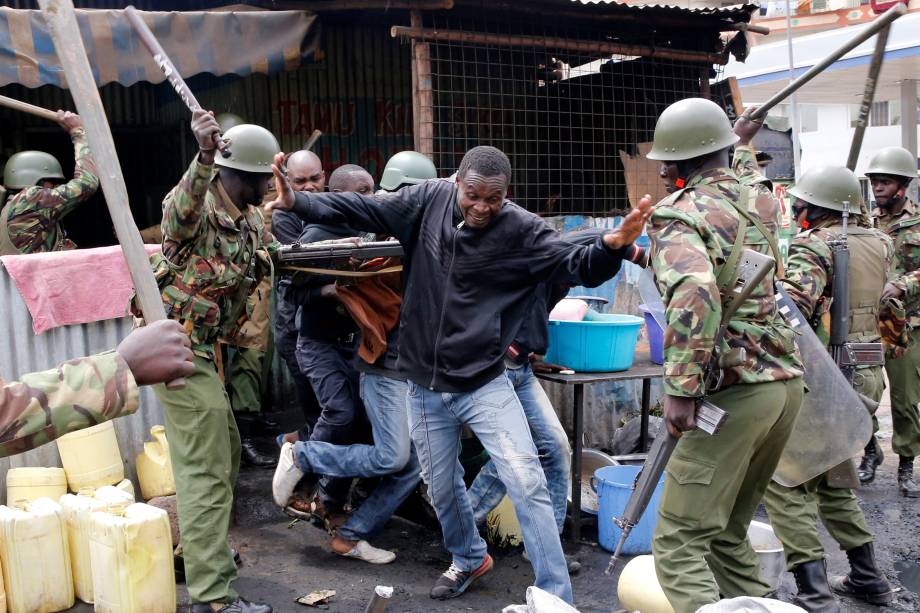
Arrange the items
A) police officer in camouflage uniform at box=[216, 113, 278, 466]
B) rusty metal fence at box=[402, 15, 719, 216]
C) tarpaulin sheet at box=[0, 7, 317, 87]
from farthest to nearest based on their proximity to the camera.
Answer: rusty metal fence at box=[402, 15, 719, 216] < police officer in camouflage uniform at box=[216, 113, 278, 466] < tarpaulin sheet at box=[0, 7, 317, 87]

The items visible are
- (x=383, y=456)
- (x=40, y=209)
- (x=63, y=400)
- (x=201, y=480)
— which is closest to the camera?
(x=63, y=400)

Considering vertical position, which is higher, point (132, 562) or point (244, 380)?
point (244, 380)

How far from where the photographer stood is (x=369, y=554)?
16.4 ft

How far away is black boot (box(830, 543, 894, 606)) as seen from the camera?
4.57 meters

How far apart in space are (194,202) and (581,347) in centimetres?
251

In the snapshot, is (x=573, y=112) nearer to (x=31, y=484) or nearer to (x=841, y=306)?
(x=841, y=306)

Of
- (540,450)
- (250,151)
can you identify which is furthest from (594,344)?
(250,151)

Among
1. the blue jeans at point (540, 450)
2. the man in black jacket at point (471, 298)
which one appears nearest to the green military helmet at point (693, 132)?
the man in black jacket at point (471, 298)

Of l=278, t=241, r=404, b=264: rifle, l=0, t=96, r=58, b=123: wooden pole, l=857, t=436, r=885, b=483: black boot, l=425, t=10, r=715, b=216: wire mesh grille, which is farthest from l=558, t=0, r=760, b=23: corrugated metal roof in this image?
l=0, t=96, r=58, b=123: wooden pole

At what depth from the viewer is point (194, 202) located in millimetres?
3801

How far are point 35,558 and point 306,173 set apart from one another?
9.84ft

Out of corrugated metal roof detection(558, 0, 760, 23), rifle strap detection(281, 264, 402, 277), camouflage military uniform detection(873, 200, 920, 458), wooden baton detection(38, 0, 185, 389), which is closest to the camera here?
wooden baton detection(38, 0, 185, 389)

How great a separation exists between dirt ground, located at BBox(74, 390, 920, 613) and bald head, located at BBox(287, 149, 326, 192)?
2.17 meters

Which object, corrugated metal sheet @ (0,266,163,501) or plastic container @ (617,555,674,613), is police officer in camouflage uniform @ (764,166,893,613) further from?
corrugated metal sheet @ (0,266,163,501)
